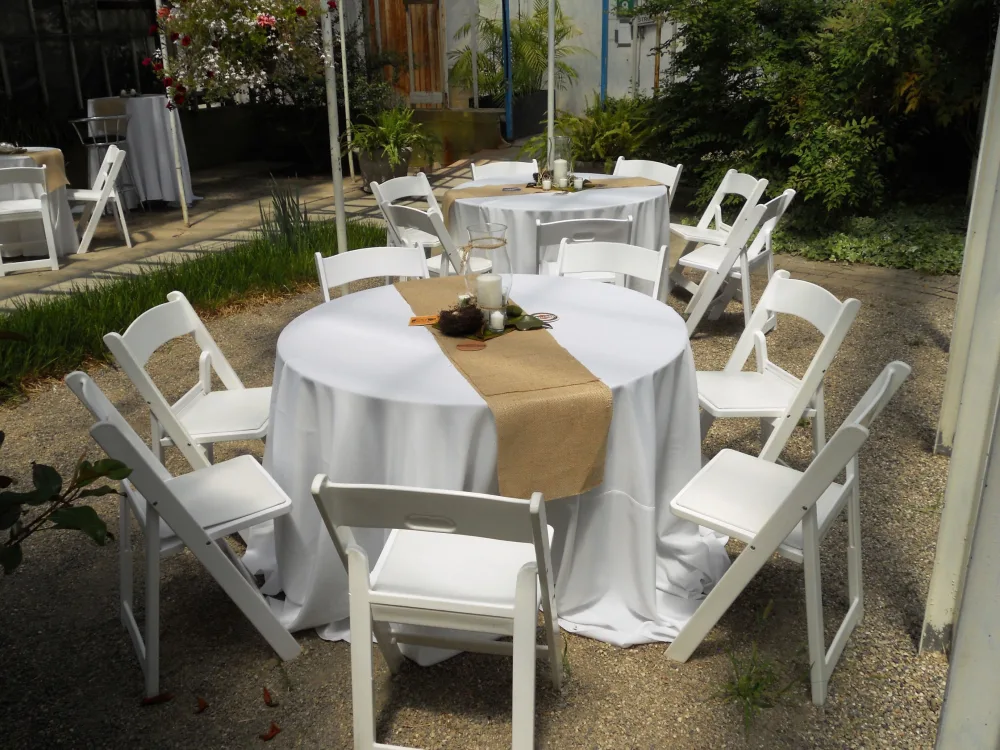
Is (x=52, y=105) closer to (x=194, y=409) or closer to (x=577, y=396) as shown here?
(x=194, y=409)

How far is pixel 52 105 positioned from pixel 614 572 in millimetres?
9134

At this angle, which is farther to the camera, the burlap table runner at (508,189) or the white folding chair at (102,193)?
the white folding chair at (102,193)

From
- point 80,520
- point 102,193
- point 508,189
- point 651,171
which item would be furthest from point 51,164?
point 80,520

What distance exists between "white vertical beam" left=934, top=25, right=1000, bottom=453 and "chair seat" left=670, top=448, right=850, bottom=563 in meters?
0.76

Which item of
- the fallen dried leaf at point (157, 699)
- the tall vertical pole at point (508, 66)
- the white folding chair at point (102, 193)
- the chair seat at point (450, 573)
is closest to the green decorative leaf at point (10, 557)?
the chair seat at point (450, 573)

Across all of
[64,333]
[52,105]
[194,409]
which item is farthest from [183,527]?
[52,105]

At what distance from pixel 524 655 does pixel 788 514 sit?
707mm

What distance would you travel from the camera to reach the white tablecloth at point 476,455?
2.28 meters

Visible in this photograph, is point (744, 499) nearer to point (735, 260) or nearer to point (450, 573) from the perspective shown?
point (450, 573)

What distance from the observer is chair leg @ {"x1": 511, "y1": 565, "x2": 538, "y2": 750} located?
1.84m

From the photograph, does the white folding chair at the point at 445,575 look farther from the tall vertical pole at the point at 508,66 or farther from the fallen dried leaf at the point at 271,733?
the tall vertical pole at the point at 508,66

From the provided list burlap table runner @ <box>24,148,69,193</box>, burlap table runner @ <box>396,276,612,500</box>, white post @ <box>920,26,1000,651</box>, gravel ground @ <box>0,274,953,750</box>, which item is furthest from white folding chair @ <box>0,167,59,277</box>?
white post @ <box>920,26,1000,651</box>

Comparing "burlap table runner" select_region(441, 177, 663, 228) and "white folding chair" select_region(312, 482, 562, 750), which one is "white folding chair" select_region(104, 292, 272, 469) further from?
"burlap table runner" select_region(441, 177, 663, 228)

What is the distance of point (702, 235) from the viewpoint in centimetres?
543
